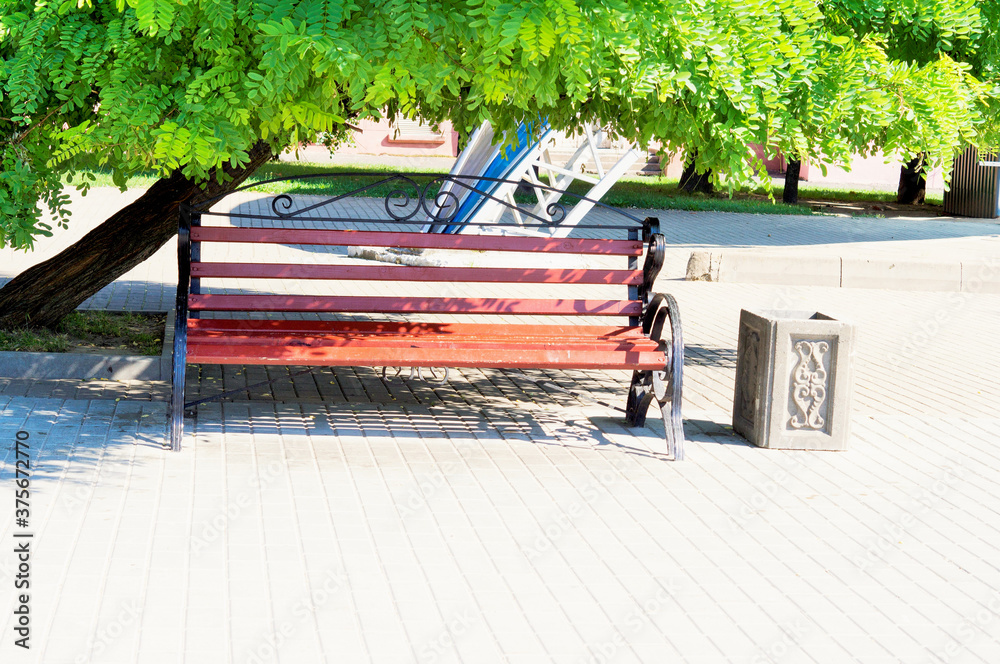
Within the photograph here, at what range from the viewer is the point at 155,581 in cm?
360

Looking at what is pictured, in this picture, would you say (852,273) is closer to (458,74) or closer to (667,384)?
(667,384)

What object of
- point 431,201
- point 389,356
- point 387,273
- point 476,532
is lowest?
point 476,532

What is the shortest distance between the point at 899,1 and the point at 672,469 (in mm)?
2472

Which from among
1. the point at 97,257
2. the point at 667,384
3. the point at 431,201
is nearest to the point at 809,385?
the point at 667,384

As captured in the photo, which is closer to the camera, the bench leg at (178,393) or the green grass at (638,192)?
the bench leg at (178,393)

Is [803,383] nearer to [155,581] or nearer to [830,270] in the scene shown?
[155,581]

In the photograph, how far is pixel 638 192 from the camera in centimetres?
2131

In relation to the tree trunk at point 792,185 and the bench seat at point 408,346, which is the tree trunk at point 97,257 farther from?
the tree trunk at point 792,185

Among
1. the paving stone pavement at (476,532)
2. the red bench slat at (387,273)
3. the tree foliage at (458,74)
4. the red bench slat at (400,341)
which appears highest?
the tree foliage at (458,74)

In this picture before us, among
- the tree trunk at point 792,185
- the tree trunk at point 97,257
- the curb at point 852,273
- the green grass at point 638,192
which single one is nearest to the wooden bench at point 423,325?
the tree trunk at point 97,257

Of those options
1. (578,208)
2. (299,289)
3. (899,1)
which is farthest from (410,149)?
(899,1)

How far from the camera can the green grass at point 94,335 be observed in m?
6.37

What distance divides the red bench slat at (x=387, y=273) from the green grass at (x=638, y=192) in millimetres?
10937

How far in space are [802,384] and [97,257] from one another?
4.31 metres
